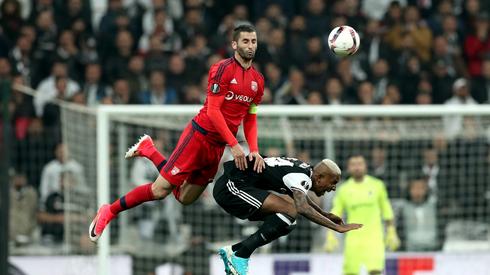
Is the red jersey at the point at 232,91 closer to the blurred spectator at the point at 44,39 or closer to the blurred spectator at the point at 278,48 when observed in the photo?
the blurred spectator at the point at 44,39

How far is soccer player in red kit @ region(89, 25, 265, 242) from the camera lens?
468 inches

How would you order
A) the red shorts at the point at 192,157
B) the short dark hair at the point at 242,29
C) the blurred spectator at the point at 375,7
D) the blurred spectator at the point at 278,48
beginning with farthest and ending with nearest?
the blurred spectator at the point at 375,7
the blurred spectator at the point at 278,48
the red shorts at the point at 192,157
the short dark hair at the point at 242,29

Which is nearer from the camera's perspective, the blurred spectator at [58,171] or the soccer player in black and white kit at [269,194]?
the soccer player in black and white kit at [269,194]

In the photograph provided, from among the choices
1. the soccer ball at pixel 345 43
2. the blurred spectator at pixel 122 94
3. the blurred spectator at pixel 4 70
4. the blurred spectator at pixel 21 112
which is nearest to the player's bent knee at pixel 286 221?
the soccer ball at pixel 345 43

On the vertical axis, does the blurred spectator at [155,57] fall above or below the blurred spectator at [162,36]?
below

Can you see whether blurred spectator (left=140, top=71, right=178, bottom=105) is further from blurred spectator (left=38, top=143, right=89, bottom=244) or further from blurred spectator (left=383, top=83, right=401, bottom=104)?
blurred spectator (left=383, top=83, right=401, bottom=104)

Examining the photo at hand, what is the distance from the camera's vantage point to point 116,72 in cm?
1859

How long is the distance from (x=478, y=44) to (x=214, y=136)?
8550 mm

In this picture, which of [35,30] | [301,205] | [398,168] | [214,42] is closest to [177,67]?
[214,42]

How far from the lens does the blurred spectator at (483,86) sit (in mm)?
19031

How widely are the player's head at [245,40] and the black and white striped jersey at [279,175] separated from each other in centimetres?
96

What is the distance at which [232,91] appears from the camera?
1202 centimetres

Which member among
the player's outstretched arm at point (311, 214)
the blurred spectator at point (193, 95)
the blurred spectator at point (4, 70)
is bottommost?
the player's outstretched arm at point (311, 214)

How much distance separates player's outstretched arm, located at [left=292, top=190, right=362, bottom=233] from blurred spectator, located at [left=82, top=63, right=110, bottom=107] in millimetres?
6903
